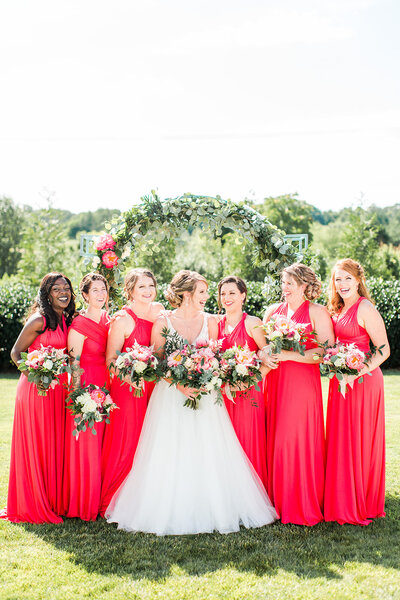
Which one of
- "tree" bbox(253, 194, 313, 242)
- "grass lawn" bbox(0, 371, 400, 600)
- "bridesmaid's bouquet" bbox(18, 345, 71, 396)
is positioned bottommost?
"grass lawn" bbox(0, 371, 400, 600)

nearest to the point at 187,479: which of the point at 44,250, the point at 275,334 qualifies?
the point at 275,334

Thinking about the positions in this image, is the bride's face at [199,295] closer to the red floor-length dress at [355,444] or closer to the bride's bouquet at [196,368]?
the bride's bouquet at [196,368]

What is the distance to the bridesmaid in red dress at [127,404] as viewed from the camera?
5.51m

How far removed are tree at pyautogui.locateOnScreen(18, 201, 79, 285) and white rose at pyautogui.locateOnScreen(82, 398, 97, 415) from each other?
67.8ft

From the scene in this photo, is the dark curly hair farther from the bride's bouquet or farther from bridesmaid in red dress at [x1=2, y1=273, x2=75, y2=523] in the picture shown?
the bride's bouquet

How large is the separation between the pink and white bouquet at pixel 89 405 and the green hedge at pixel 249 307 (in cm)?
1022

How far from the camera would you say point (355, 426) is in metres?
5.32

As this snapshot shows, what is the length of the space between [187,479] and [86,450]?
1.09 m

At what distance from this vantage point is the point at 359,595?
3.96 m

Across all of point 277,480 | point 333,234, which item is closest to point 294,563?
point 277,480

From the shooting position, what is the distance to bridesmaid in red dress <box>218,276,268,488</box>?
540 centimetres

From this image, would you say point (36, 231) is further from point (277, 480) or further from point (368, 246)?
point (277, 480)

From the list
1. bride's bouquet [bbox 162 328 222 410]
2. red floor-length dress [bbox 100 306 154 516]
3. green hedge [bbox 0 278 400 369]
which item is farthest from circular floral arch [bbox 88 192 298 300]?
green hedge [bbox 0 278 400 369]

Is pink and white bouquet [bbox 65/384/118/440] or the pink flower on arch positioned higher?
the pink flower on arch
